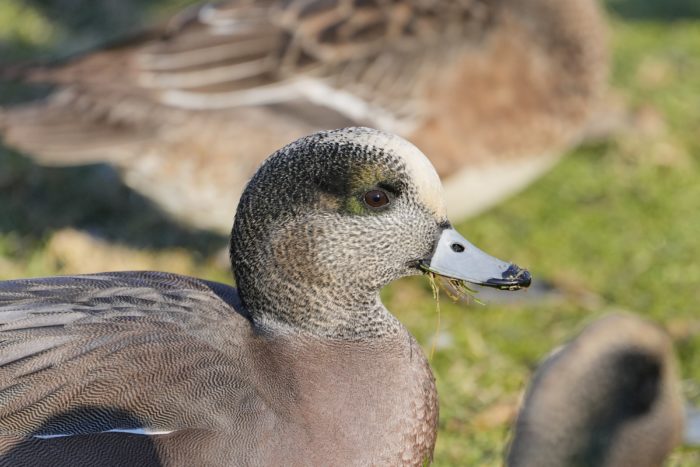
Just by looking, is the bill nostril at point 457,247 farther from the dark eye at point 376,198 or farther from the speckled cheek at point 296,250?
the speckled cheek at point 296,250

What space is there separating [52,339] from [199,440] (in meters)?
0.36

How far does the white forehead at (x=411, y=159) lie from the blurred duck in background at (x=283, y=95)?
1.75 meters

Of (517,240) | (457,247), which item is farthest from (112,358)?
(517,240)

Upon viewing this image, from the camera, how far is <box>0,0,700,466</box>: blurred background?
3.71 m

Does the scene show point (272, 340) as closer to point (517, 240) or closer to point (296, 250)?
point (296, 250)

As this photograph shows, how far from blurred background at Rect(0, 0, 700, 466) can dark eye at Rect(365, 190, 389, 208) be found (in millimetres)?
1066

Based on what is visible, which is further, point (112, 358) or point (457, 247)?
point (457, 247)

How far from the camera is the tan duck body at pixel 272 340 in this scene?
→ 211cm

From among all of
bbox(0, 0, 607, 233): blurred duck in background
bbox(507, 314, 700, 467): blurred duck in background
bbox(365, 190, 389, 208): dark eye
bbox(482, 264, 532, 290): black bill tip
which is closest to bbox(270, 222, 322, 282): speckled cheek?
bbox(365, 190, 389, 208): dark eye

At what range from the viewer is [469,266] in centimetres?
229

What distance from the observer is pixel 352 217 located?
231 cm

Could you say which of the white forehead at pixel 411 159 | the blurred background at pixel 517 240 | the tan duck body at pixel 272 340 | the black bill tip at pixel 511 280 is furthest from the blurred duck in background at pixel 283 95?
the black bill tip at pixel 511 280

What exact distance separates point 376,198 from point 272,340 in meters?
0.36

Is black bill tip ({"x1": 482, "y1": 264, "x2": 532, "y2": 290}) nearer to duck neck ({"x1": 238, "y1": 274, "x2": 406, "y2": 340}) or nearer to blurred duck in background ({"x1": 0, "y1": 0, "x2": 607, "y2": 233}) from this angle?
duck neck ({"x1": 238, "y1": 274, "x2": 406, "y2": 340})
